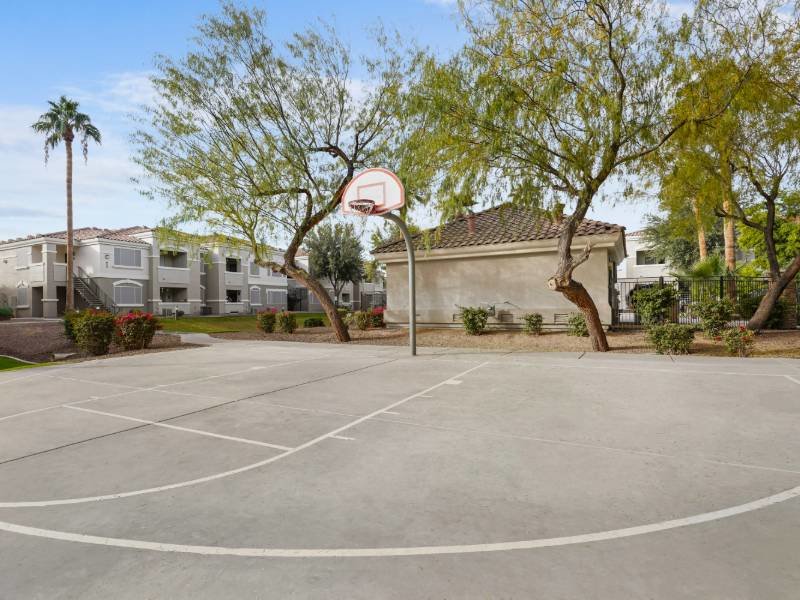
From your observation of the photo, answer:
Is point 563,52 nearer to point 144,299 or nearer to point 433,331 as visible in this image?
point 433,331

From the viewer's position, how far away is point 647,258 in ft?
144

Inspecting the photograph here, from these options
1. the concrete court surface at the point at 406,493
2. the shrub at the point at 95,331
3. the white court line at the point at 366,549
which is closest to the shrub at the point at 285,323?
the shrub at the point at 95,331

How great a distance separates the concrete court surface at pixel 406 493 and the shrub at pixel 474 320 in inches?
375

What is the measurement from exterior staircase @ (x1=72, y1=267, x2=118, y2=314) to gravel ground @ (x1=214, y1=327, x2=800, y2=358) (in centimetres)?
2171

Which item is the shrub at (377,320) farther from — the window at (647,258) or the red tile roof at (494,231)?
the window at (647,258)

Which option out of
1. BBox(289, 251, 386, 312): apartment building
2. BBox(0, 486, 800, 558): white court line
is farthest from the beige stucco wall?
BBox(289, 251, 386, 312): apartment building

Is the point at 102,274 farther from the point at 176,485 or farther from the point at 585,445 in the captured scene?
the point at 585,445

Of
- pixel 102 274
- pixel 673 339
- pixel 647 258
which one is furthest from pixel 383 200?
pixel 647 258

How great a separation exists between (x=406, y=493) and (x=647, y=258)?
46.3 metres

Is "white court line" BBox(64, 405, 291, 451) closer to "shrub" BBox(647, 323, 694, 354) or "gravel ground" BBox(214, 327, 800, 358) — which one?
"gravel ground" BBox(214, 327, 800, 358)

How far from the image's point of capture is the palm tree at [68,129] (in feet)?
109

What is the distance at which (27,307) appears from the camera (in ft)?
128

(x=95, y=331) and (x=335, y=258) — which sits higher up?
(x=335, y=258)

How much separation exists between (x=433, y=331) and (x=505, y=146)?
9413mm
